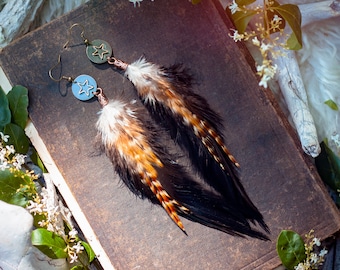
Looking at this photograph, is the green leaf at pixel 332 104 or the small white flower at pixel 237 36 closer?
the small white flower at pixel 237 36

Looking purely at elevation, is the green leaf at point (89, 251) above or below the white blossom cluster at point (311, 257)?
above

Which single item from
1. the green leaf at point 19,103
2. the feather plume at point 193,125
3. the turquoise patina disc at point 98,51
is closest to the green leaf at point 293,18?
the feather plume at point 193,125

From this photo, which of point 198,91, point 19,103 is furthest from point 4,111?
point 198,91

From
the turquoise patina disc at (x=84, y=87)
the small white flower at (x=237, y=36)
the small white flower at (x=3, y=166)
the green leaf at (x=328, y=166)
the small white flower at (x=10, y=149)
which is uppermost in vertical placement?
the turquoise patina disc at (x=84, y=87)

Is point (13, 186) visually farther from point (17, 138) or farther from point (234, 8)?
point (234, 8)

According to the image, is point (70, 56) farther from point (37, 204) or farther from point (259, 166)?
point (259, 166)

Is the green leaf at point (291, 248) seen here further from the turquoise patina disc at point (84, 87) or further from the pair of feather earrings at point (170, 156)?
the turquoise patina disc at point (84, 87)

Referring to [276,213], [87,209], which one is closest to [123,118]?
[87,209]

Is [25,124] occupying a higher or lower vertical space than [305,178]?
higher
